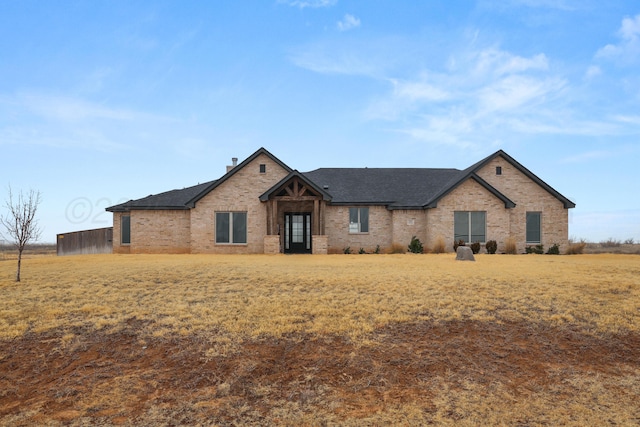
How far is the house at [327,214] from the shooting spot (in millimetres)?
24672

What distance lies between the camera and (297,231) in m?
26.9

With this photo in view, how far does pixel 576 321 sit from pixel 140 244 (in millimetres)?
23136

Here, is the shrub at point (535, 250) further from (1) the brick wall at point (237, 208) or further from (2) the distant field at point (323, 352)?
(1) the brick wall at point (237, 208)

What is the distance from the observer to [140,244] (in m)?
25.8

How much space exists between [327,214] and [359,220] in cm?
200

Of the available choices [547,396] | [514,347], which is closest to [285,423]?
[547,396]

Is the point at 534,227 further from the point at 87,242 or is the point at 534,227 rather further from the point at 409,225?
the point at 87,242

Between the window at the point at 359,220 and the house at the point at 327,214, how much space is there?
0.06 metres

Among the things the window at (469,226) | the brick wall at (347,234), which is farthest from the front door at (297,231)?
the window at (469,226)

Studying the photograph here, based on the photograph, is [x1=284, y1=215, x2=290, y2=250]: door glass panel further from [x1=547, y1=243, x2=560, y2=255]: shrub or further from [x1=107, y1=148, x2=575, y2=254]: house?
[x1=547, y1=243, x2=560, y2=255]: shrub

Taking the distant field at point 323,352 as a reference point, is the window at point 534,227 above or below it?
above

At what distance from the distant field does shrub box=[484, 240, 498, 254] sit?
39.1ft

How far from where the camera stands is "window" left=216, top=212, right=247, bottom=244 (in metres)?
24.8

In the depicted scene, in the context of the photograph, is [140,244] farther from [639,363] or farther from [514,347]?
A: [639,363]
